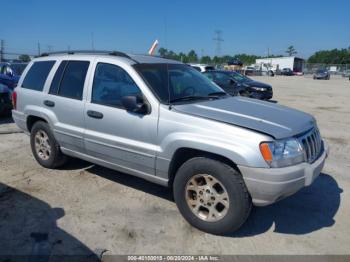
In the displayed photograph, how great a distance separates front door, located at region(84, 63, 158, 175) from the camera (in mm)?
3906

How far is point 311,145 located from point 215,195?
3.89 feet

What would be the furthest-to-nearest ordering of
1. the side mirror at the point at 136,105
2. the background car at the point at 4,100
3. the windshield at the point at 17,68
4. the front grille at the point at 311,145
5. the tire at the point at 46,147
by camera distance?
the windshield at the point at 17,68, the background car at the point at 4,100, the tire at the point at 46,147, the side mirror at the point at 136,105, the front grille at the point at 311,145

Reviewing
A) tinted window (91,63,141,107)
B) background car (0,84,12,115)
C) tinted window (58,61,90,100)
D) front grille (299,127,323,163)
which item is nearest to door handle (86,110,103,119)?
tinted window (91,63,141,107)

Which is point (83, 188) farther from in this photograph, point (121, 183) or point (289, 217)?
point (289, 217)

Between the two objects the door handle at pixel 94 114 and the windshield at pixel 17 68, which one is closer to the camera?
the door handle at pixel 94 114

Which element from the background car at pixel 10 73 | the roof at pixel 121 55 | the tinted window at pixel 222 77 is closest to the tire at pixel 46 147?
the roof at pixel 121 55

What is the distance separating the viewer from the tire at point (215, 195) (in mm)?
Result: 3344

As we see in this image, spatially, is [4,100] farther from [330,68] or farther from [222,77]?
[330,68]

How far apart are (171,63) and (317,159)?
229cm

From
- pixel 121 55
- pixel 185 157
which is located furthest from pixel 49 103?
pixel 185 157

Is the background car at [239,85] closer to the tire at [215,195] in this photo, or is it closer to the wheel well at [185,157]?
the wheel well at [185,157]

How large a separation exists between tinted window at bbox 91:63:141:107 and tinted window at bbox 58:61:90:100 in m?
0.27

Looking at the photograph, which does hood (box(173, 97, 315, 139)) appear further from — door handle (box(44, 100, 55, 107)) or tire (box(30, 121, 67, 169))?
tire (box(30, 121, 67, 169))

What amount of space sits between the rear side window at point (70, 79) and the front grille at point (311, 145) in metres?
2.88
